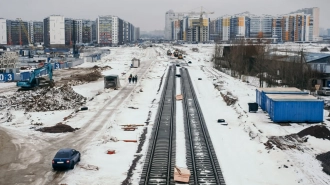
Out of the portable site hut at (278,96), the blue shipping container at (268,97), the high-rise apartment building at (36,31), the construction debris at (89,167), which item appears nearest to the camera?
the construction debris at (89,167)

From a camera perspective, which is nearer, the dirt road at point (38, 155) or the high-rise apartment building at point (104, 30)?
the dirt road at point (38, 155)

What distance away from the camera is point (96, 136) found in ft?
66.9

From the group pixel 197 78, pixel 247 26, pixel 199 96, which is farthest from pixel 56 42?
pixel 199 96

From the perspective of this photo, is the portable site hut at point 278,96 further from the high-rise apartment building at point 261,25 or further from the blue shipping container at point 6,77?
the high-rise apartment building at point 261,25

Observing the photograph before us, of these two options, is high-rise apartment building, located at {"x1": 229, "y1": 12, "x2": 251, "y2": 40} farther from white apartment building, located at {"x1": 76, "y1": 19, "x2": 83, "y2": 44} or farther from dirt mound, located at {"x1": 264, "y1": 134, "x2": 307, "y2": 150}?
dirt mound, located at {"x1": 264, "y1": 134, "x2": 307, "y2": 150}

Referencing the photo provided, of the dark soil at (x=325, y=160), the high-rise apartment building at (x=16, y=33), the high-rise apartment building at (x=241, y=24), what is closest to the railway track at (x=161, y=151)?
the dark soil at (x=325, y=160)

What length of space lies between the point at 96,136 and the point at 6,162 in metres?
5.13

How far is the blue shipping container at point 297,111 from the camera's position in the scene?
23.2 metres

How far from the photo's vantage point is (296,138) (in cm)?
1975

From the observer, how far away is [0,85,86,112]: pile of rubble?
28.6 metres

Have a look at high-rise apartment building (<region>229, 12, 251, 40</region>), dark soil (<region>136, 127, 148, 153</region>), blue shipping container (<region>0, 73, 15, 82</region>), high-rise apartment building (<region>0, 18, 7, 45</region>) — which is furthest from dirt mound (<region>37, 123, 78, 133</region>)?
high-rise apartment building (<region>229, 12, 251, 40</region>)

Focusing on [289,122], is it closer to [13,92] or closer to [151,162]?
[151,162]

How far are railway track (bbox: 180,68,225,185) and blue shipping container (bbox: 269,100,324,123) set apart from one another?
4277 millimetres

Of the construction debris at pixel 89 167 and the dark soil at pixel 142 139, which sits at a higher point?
the dark soil at pixel 142 139
